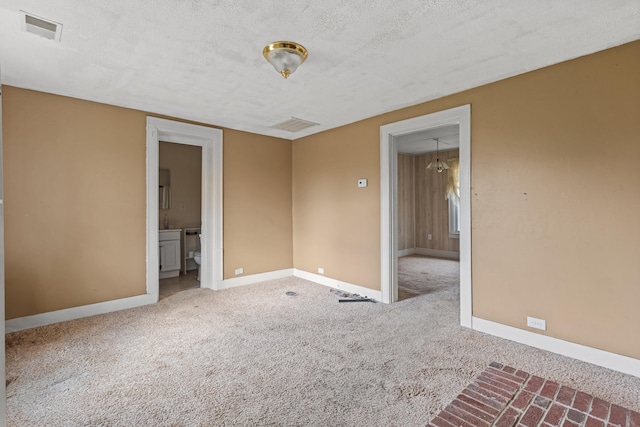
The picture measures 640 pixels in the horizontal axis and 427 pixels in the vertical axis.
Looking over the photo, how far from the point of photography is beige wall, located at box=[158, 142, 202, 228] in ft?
18.7

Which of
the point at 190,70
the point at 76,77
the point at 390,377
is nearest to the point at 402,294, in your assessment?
the point at 390,377

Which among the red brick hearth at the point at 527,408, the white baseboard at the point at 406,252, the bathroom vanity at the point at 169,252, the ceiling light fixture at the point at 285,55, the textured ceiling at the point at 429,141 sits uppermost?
the textured ceiling at the point at 429,141

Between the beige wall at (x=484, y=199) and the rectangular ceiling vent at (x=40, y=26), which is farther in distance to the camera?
the beige wall at (x=484, y=199)

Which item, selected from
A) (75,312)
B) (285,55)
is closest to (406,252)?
(285,55)

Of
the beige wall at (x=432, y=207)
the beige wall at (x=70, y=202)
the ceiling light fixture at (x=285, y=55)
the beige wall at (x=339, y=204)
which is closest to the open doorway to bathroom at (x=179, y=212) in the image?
the beige wall at (x=70, y=202)

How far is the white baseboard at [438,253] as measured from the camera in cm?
719

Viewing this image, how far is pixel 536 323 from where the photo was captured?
2.77m

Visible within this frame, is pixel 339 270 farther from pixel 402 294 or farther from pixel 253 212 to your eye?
pixel 253 212

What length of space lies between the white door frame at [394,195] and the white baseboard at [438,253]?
12.2 ft

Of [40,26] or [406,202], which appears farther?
[406,202]

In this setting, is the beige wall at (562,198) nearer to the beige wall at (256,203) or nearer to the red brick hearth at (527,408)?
the red brick hearth at (527,408)

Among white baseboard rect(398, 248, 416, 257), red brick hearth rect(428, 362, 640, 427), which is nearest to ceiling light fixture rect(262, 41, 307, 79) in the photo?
red brick hearth rect(428, 362, 640, 427)

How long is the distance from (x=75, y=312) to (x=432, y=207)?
6.89 metres

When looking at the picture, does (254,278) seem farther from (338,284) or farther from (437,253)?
(437,253)
